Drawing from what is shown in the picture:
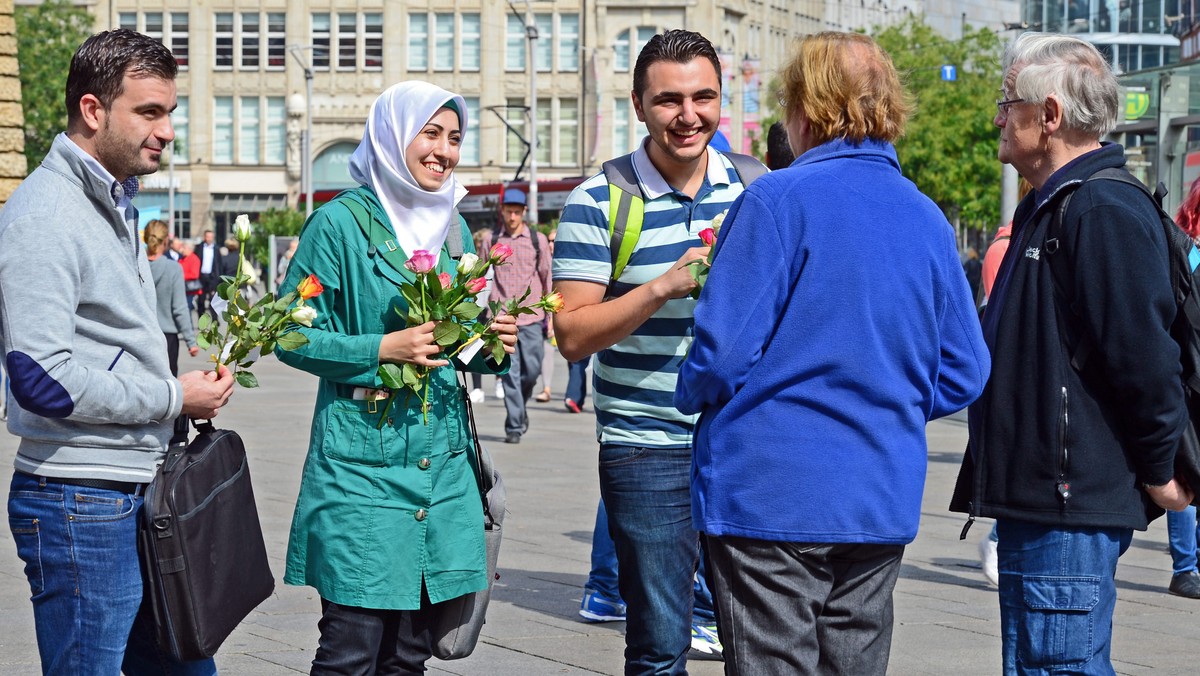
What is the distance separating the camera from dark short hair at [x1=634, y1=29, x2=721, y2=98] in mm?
4676

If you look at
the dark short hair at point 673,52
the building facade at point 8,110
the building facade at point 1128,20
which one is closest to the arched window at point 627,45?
the building facade at point 1128,20

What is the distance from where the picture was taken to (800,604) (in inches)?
135

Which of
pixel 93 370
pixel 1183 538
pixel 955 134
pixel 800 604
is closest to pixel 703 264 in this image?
pixel 800 604

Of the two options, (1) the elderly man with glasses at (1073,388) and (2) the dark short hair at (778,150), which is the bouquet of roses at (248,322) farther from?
(2) the dark short hair at (778,150)

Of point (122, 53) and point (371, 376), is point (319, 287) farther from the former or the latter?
point (122, 53)

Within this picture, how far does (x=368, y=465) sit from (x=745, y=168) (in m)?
1.47

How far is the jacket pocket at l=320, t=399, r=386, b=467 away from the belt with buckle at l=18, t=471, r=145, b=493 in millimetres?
617

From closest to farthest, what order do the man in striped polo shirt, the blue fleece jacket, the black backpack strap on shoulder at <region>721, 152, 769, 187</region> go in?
1. the blue fleece jacket
2. the man in striped polo shirt
3. the black backpack strap on shoulder at <region>721, 152, 769, 187</region>

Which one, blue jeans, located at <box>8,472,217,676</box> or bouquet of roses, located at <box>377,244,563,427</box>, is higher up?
bouquet of roses, located at <box>377,244,563,427</box>

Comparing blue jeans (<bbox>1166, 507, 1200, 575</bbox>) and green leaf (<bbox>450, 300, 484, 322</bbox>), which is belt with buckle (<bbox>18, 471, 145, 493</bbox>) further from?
blue jeans (<bbox>1166, 507, 1200, 575</bbox>)

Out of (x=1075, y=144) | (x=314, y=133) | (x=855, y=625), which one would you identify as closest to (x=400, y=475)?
(x=855, y=625)

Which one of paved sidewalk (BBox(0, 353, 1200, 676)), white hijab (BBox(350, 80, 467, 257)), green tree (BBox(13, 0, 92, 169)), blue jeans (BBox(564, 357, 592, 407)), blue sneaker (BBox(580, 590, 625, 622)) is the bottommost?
blue jeans (BBox(564, 357, 592, 407))

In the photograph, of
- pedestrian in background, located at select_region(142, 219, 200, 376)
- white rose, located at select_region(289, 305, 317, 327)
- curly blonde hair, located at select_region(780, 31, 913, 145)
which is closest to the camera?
curly blonde hair, located at select_region(780, 31, 913, 145)

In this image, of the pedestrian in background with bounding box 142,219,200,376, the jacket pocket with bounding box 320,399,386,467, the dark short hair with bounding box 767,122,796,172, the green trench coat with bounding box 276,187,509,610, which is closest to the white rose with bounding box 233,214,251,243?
the green trench coat with bounding box 276,187,509,610
